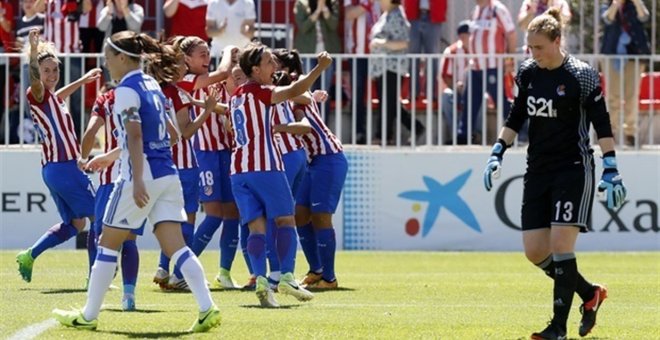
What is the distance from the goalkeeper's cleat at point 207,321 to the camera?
977 cm

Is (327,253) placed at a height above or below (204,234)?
below

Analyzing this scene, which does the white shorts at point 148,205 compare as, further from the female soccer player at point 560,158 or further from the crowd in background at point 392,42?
the crowd in background at point 392,42

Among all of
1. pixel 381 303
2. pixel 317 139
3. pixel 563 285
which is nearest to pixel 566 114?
pixel 563 285

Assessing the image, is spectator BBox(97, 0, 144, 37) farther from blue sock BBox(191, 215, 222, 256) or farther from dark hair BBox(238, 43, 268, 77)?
dark hair BBox(238, 43, 268, 77)

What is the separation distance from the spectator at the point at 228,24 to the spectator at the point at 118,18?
0.97 m

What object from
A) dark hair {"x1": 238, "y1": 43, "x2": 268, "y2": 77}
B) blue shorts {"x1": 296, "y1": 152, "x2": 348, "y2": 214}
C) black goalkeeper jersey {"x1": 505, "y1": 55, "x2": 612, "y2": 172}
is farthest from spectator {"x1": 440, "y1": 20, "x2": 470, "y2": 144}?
black goalkeeper jersey {"x1": 505, "y1": 55, "x2": 612, "y2": 172}

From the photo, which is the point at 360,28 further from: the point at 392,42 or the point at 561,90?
the point at 561,90

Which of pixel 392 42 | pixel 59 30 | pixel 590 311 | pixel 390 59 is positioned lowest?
pixel 590 311

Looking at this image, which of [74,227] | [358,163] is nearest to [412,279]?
[74,227]

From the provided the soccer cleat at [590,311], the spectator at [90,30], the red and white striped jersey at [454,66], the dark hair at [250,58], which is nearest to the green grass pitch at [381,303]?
A: the soccer cleat at [590,311]

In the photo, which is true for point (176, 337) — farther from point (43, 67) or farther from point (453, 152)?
point (453, 152)

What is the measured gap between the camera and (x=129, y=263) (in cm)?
1167

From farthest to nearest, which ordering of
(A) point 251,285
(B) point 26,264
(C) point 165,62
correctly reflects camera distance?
(A) point 251,285
(B) point 26,264
(C) point 165,62

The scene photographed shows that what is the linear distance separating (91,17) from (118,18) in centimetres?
46
